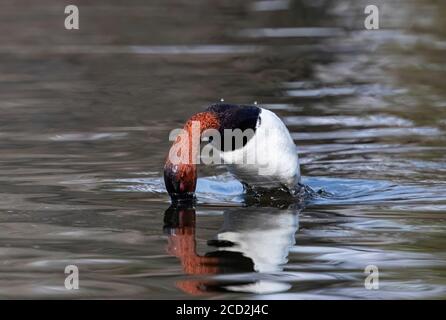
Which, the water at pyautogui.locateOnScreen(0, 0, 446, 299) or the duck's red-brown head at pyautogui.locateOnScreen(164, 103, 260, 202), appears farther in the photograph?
the duck's red-brown head at pyautogui.locateOnScreen(164, 103, 260, 202)

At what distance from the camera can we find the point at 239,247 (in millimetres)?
8266

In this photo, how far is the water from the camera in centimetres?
757

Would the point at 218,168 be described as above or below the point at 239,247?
above

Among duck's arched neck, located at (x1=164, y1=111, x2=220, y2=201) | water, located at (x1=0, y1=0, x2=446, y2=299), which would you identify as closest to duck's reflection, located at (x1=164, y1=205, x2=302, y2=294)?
water, located at (x1=0, y1=0, x2=446, y2=299)

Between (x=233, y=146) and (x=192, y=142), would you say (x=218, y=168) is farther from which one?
(x=192, y=142)

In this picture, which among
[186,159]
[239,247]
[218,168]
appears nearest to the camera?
[239,247]

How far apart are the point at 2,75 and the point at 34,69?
62 centimetres

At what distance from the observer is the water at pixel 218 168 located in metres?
7.57

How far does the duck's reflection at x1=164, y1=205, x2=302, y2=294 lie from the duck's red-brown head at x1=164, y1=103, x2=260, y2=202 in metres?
0.28

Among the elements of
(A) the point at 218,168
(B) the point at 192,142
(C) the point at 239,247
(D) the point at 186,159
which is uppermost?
(A) the point at 218,168

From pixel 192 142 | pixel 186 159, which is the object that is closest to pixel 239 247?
pixel 186 159

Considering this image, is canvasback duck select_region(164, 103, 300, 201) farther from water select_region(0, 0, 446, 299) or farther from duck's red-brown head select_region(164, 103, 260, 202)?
water select_region(0, 0, 446, 299)

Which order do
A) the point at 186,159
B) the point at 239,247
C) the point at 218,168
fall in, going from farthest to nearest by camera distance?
the point at 218,168 < the point at 186,159 < the point at 239,247

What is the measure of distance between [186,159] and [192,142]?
0.17m
